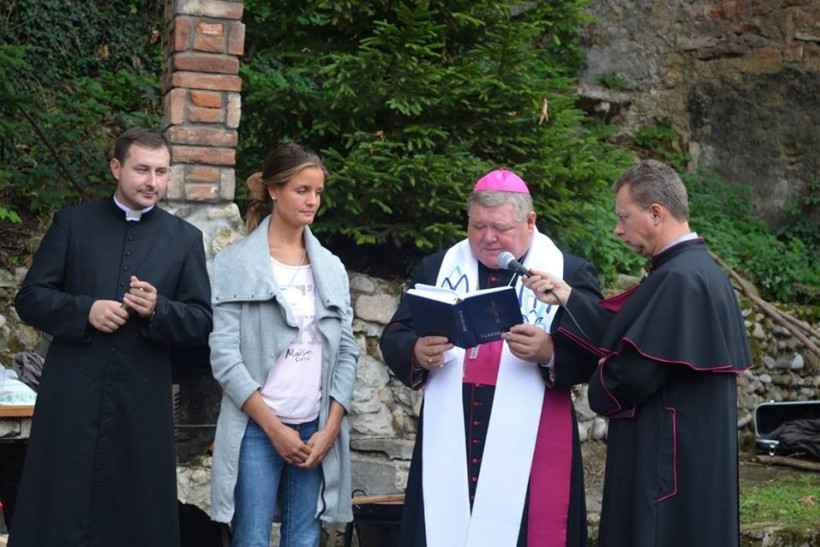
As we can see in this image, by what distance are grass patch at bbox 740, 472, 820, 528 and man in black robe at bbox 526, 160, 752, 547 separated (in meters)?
2.81

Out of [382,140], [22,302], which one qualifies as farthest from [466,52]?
[22,302]

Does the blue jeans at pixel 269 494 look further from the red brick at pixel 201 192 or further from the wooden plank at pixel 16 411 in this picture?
the red brick at pixel 201 192

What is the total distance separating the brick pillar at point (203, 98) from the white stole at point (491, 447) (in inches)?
89.2

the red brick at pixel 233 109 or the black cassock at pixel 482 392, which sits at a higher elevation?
the red brick at pixel 233 109

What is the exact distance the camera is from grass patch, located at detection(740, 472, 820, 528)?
6.37 metres

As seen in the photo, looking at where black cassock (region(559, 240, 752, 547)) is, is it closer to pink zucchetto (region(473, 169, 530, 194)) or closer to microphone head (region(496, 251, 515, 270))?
microphone head (region(496, 251, 515, 270))

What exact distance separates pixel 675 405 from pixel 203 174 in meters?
3.24

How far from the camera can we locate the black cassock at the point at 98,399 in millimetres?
4082

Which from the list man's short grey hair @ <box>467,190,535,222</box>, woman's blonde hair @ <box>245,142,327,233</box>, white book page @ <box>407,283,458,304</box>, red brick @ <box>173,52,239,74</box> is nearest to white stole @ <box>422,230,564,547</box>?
man's short grey hair @ <box>467,190,535,222</box>

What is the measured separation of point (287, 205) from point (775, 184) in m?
8.51

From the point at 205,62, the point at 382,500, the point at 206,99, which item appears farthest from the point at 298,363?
the point at 205,62

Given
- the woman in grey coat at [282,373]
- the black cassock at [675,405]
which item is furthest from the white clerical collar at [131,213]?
the black cassock at [675,405]

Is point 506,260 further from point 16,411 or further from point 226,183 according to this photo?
point 226,183

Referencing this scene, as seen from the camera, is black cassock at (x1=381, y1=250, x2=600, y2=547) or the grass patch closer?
black cassock at (x1=381, y1=250, x2=600, y2=547)
